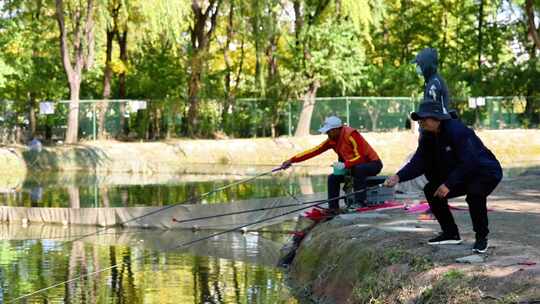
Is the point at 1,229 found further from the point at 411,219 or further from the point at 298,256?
the point at 411,219

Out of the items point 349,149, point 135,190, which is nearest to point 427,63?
point 349,149

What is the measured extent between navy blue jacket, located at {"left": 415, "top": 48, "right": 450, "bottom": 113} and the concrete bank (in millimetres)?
19831

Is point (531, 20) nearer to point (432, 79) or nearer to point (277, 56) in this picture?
point (277, 56)

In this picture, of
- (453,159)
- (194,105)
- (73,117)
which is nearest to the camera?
(453,159)

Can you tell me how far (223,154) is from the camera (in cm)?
3922

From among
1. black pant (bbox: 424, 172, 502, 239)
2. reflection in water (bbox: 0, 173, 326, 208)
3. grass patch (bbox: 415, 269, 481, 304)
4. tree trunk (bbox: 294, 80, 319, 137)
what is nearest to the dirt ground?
grass patch (bbox: 415, 269, 481, 304)

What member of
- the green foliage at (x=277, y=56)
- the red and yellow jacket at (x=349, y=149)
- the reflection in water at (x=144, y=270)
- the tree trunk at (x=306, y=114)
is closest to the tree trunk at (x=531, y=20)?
the green foliage at (x=277, y=56)

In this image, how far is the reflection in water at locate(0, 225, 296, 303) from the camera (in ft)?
40.6

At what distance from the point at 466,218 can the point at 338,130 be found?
2137 mm

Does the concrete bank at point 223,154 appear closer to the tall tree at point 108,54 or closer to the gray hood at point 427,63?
the tall tree at point 108,54

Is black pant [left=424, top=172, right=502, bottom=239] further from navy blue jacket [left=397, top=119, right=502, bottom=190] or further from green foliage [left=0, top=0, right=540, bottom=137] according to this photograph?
green foliage [left=0, top=0, right=540, bottom=137]

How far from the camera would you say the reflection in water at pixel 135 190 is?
2425 cm

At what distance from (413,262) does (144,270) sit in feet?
18.8

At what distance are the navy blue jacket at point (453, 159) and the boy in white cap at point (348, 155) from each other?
12.2 ft
